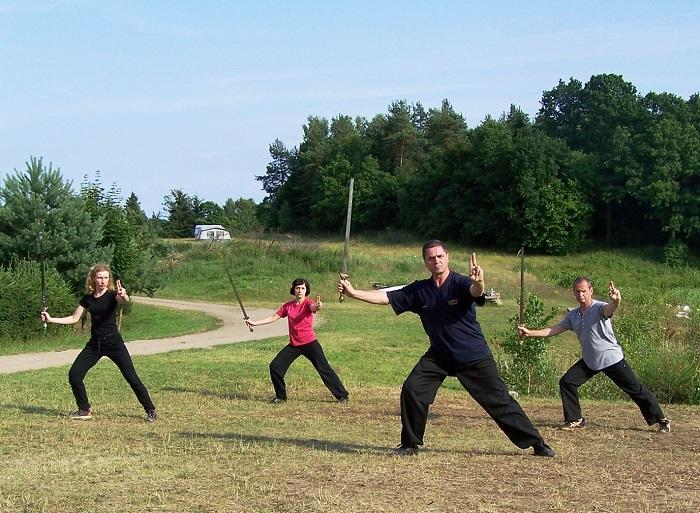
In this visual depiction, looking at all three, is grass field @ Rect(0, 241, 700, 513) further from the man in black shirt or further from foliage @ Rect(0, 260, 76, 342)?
foliage @ Rect(0, 260, 76, 342)

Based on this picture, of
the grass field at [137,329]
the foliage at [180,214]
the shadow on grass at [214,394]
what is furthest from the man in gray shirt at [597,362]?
the foliage at [180,214]

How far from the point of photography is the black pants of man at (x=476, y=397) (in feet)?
26.8

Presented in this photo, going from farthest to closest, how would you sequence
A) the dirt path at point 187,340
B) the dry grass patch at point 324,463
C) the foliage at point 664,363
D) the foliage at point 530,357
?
the dirt path at point 187,340
the foliage at point 530,357
the foliage at point 664,363
the dry grass patch at point 324,463

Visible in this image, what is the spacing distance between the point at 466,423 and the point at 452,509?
4689 mm

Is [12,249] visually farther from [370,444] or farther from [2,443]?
[370,444]

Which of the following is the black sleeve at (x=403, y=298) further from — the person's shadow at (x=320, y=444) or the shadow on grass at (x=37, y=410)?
the shadow on grass at (x=37, y=410)

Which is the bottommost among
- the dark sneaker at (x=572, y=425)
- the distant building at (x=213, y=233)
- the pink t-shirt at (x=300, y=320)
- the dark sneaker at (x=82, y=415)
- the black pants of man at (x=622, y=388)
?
the dark sneaker at (x=82, y=415)

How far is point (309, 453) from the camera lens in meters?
8.46

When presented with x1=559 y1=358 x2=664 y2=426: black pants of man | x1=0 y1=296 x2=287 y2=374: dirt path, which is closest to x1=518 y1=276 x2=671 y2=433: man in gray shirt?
x1=559 y1=358 x2=664 y2=426: black pants of man

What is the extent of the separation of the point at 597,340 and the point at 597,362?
0.26 m

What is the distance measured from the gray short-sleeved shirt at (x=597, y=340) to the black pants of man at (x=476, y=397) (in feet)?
7.97

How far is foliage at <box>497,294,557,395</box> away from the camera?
15664 mm

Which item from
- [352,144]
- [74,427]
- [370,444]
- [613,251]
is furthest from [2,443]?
[352,144]

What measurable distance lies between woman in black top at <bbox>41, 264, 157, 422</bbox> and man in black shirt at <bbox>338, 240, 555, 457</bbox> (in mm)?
3927
